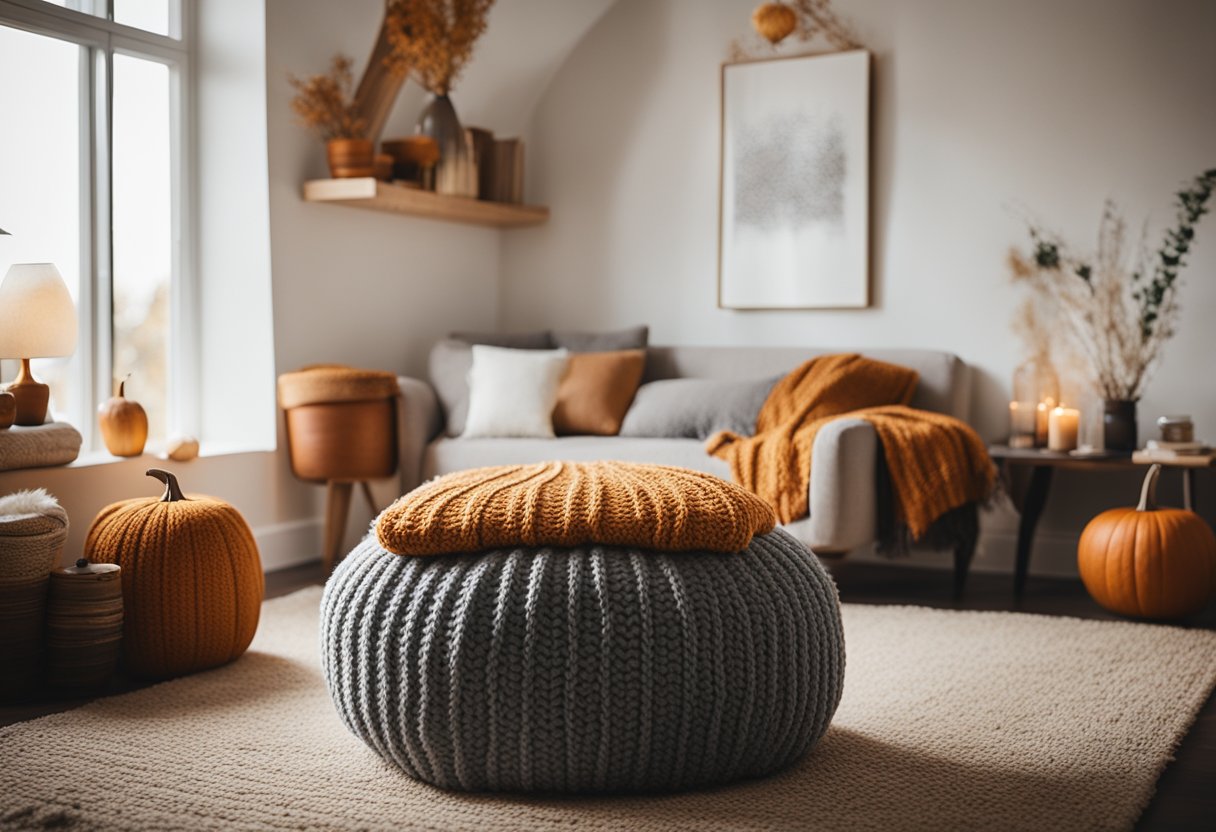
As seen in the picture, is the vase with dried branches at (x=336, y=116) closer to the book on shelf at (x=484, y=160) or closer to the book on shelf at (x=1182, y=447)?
the book on shelf at (x=484, y=160)

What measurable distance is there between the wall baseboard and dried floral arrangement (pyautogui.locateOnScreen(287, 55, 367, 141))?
1386 millimetres

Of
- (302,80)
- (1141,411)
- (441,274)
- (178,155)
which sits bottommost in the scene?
(1141,411)

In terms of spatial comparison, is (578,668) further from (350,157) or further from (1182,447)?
(350,157)

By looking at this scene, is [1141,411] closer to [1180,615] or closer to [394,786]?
[1180,615]

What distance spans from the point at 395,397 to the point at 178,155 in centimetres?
111

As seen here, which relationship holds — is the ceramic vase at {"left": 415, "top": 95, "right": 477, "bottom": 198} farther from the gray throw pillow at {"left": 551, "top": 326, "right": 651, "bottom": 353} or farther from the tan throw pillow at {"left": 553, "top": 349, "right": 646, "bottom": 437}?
the tan throw pillow at {"left": 553, "top": 349, "right": 646, "bottom": 437}

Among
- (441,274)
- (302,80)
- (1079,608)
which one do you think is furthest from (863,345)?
(302,80)

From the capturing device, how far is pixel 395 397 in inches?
169

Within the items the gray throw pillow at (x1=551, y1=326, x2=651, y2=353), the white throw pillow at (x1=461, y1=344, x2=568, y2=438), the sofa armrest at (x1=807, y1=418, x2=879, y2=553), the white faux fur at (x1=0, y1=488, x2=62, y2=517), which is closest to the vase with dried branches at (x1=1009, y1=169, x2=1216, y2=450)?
the sofa armrest at (x1=807, y1=418, x2=879, y2=553)

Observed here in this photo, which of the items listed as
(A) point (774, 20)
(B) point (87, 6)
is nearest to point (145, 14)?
(B) point (87, 6)

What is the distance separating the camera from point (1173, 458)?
3.68 metres

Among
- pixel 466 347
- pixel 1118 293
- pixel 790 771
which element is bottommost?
pixel 790 771

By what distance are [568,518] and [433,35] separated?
295 cm

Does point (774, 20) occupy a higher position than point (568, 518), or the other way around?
point (774, 20)
